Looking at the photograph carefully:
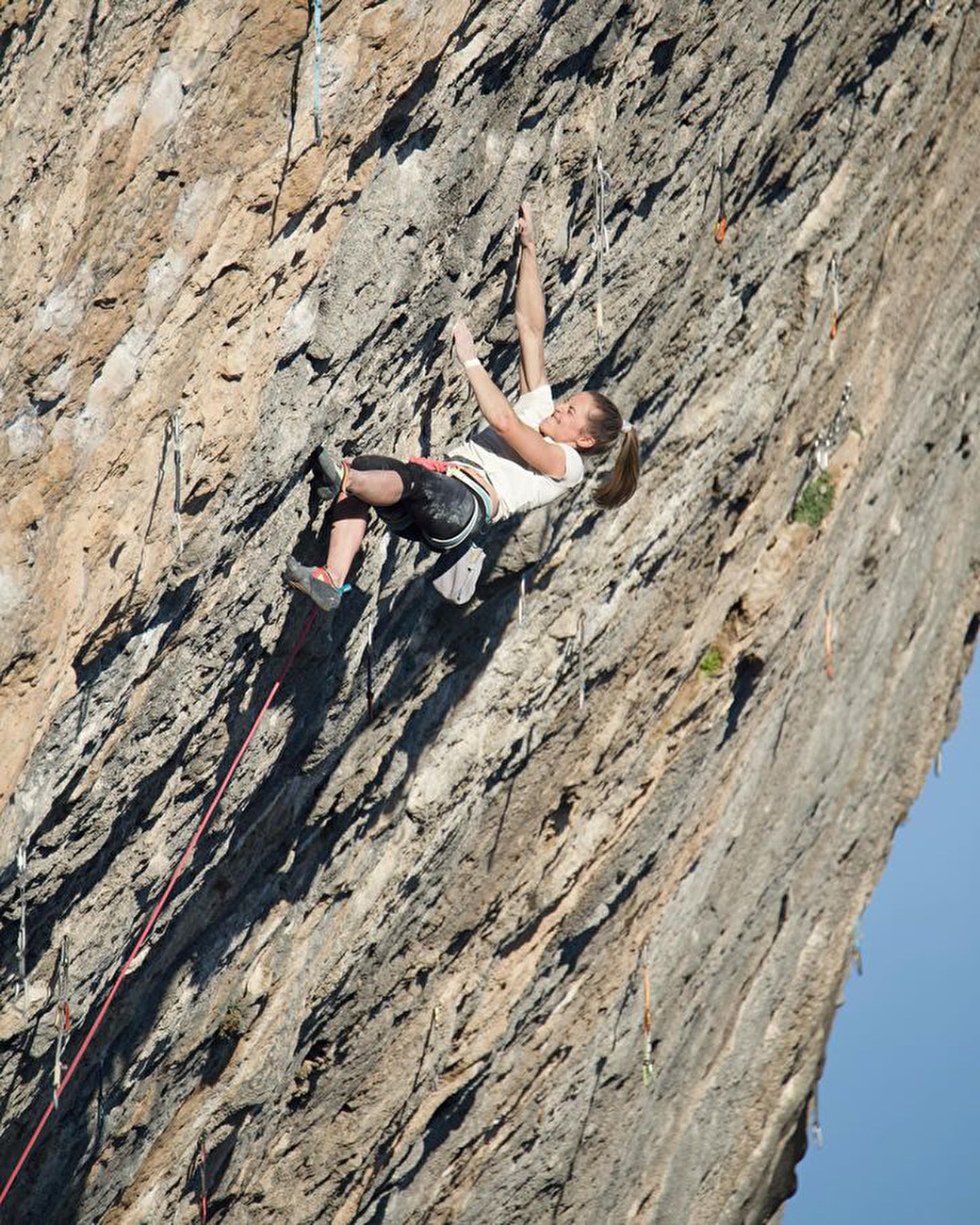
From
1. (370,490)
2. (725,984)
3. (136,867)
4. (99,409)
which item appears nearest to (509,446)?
(370,490)

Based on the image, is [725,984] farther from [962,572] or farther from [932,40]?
[932,40]

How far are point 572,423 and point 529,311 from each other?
559 millimetres

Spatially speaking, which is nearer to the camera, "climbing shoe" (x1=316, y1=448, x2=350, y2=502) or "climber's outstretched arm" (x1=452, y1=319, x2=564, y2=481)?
"climbing shoe" (x1=316, y1=448, x2=350, y2=502)

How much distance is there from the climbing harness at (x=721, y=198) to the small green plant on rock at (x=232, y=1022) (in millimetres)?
4921

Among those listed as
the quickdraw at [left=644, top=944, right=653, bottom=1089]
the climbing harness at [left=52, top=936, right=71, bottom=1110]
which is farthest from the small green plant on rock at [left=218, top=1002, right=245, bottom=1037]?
the quickdraw at [left=644, top=944, right=653, bottom=1089]

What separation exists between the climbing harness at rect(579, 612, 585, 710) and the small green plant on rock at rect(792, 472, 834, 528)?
2531 mm

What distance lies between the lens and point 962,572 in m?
14.9

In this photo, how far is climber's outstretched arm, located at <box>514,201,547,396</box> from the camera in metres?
6.45

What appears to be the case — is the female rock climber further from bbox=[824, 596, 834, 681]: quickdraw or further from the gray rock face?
bbox=[824, 596, 834, 681]: quickdraw

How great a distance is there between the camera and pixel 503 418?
587 centimetres

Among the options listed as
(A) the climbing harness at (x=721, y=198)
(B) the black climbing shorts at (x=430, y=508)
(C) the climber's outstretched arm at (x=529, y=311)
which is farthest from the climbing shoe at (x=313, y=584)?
(A) the climbing harness at (x=721, y=198)

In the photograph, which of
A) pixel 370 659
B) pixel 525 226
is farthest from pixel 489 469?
pixel 370 659

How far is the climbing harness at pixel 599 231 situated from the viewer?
22.5ft

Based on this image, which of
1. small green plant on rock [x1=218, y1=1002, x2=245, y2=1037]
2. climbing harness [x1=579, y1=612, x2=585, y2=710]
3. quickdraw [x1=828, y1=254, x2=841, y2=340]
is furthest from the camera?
quickdraw [x1=828, y1=254, x2=841, y2=340]
